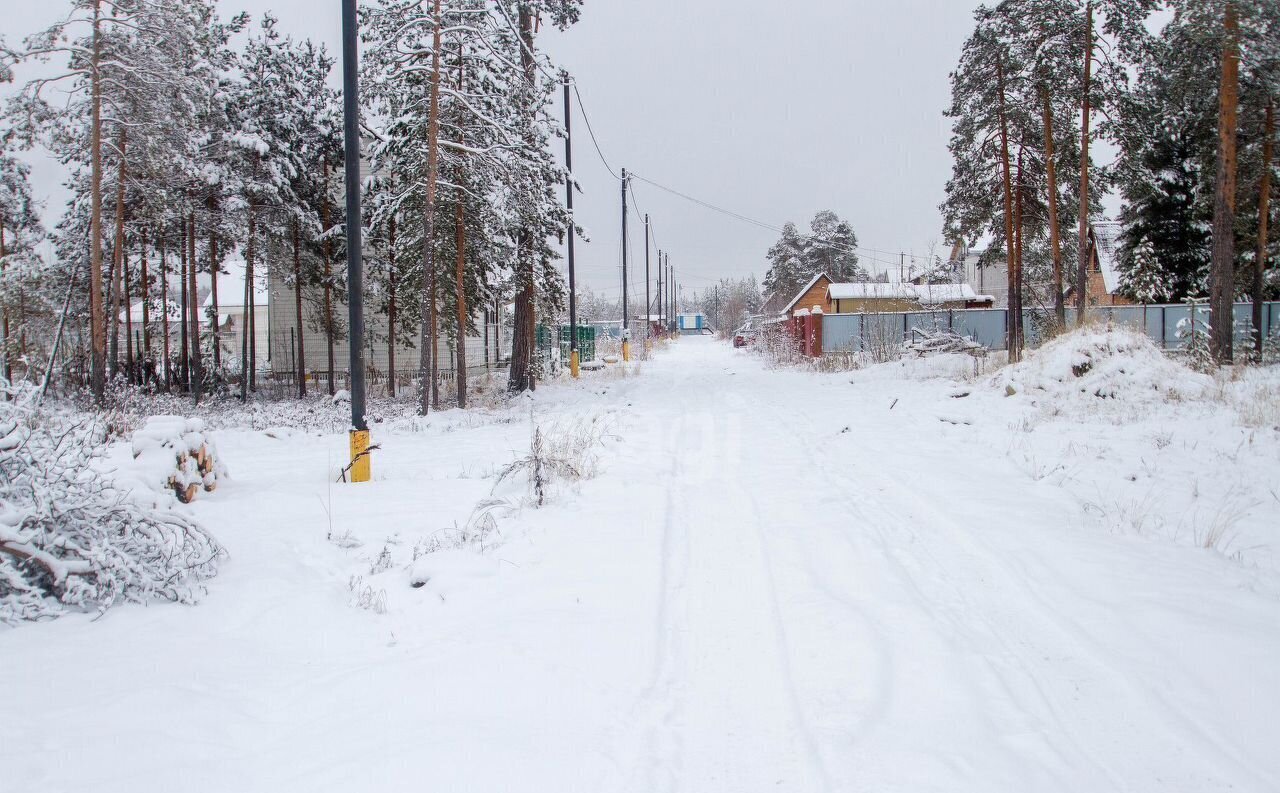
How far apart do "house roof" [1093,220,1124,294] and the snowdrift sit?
1278 inches

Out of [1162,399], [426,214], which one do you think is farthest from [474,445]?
[1162,399]

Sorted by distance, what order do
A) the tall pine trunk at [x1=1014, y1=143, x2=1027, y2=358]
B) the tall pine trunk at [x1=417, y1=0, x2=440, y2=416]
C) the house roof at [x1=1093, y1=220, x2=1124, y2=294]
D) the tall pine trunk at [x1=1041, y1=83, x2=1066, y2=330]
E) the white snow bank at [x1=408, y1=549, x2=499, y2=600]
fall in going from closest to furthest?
the white snow bank at [x1=408, y1=549, x2=499, y2=600] → the tall pine trunk at [x1=417, y1=0, x2=440, y2=416] → the tall pine trunk at [x1=1041, y1=83, x2=1066, y2=330] → the tall pine trunk at [x1=1014, y1=143, x2=1027, y2=358] → the house roof at [x1=1093, y1=220, x2=1124, y2=294]

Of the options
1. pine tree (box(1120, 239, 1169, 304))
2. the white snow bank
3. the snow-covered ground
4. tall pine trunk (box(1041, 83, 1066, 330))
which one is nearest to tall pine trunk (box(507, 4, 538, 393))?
the snow-covered ground

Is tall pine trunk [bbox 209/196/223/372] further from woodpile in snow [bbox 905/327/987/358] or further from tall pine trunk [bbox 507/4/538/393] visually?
woodpile in snow [bbox 905/327/987/358]

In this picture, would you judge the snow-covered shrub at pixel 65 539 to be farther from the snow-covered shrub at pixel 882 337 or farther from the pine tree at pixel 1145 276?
the pine tree at pixel 1145 276

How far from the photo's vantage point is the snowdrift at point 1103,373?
10.4m

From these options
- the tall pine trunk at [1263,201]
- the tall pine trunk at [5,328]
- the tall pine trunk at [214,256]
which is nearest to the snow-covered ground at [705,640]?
the tall pine trunk at [214,256]

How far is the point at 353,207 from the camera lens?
8078mm

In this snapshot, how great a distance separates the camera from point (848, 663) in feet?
11.5

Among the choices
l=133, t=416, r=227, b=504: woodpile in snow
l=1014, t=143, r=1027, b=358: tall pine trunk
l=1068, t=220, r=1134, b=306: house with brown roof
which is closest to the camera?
l=133, t=416, r=227, b=504: woodpile in snow

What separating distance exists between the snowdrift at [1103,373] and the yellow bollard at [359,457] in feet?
32.4

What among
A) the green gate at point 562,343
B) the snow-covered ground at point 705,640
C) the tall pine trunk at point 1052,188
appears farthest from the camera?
the green gate at point 562,343

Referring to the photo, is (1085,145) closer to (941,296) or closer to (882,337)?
(882,337)

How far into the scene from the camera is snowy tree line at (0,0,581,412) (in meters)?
14.7
